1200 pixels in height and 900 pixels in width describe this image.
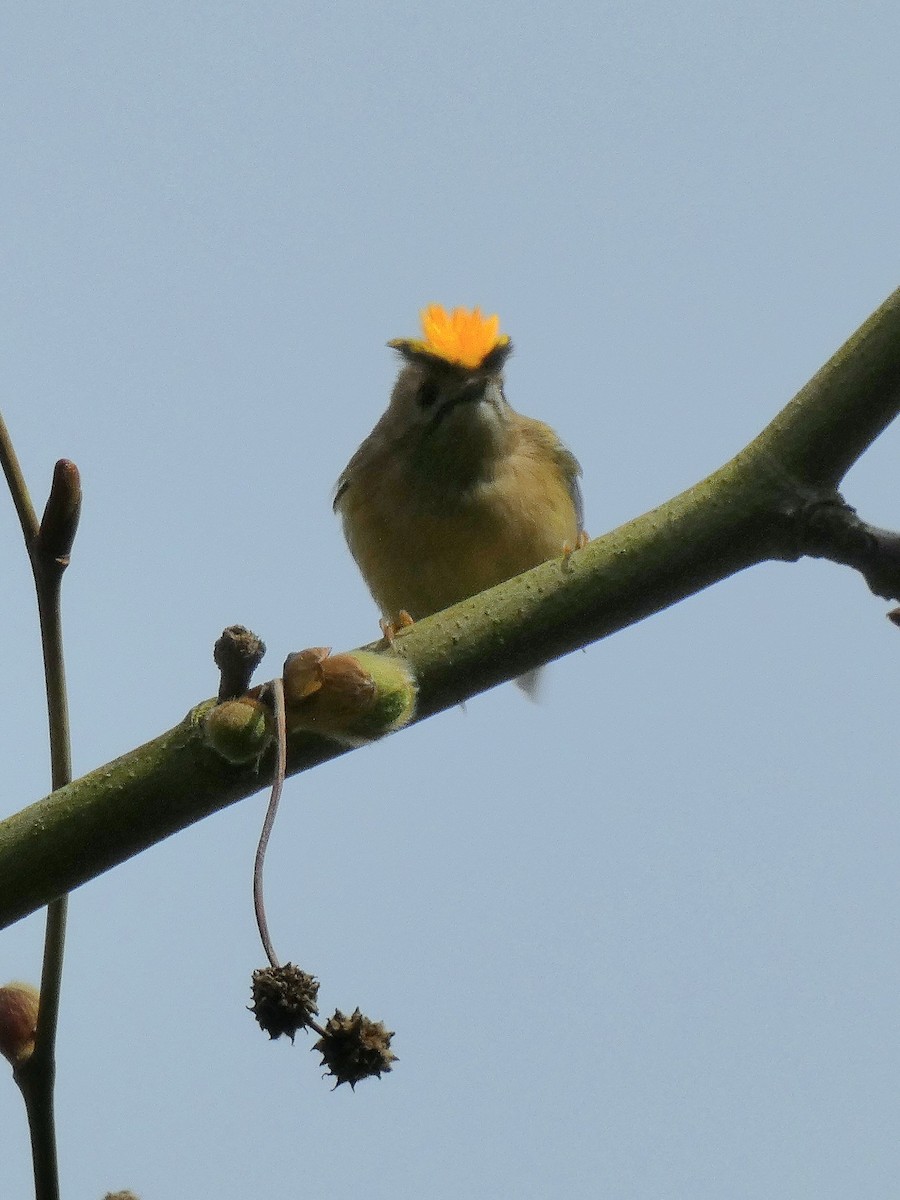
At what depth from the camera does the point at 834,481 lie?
6.62ft

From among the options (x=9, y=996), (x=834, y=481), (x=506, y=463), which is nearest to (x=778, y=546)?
(x=834, y=481)

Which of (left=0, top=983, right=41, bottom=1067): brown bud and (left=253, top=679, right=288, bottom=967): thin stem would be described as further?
(left=0, top=983, right=41, bottom=1067): brown bud

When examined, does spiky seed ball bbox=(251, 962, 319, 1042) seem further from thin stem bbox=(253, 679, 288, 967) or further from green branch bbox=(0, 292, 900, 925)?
green branch bbox=(0, 292, 900, 925)

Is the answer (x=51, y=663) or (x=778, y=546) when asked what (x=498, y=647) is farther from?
(x=51, y=663)

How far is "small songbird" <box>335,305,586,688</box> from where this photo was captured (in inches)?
176

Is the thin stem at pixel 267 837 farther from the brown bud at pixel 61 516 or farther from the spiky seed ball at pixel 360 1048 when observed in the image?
the brown bud at pixel 61 516

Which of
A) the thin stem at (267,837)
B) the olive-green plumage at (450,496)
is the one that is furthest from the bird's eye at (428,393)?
the thin stem at (267,837)

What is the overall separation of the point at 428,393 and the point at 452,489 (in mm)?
399

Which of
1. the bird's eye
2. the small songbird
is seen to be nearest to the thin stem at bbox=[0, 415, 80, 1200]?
the small songbird

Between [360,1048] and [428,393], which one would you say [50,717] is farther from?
[428,393]

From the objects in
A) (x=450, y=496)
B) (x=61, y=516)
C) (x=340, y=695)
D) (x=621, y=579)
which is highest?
(x=450, y=496)

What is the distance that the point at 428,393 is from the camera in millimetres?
4742

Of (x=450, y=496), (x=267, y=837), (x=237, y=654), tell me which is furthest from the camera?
(x=450, y=496)

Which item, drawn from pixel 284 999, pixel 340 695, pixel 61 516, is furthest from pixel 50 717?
A: pixel 284 999
